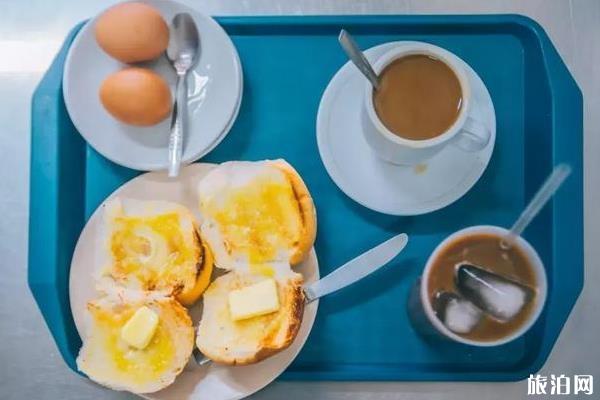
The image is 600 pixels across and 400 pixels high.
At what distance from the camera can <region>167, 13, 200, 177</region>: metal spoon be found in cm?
85

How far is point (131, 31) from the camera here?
807 mm

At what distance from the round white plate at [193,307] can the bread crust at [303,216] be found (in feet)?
0.08

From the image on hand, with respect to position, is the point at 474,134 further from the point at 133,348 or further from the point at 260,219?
the point at 133,348

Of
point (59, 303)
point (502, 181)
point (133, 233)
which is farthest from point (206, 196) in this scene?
point (502, 181)

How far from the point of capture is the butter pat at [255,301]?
2.53ft

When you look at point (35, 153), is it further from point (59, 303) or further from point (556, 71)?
point (556, 71)

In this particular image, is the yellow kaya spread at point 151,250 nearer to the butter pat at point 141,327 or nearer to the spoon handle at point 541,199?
the butter pat at point 141,327

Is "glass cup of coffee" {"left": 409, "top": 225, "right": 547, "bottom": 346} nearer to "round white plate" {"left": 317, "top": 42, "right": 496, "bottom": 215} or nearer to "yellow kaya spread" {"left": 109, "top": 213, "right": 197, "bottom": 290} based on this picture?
"round white plate" {"left": 317, "top": 42, "right": 496, "bottom": 215}

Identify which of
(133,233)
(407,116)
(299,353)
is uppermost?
(407,116)

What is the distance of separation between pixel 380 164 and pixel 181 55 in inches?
10.2

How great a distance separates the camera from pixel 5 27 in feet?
3.09

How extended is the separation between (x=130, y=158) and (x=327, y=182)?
0.23 meters

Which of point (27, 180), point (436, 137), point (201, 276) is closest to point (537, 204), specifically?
point (436, 137)

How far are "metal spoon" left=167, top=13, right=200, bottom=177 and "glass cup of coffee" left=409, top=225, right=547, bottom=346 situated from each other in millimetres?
322
